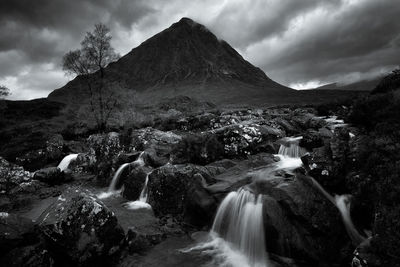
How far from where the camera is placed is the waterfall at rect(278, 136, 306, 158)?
51.4 ft

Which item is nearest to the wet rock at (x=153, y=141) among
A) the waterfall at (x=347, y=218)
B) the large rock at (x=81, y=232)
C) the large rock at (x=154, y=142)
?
the large rock at (x=154, y=142)

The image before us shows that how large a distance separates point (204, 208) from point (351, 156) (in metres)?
5.97

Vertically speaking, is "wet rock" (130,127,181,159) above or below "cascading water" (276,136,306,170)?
above

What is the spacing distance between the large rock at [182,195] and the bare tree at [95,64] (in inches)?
857

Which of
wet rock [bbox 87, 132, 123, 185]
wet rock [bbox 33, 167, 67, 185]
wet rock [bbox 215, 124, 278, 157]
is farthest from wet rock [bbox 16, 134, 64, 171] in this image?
wet rock [bbox 215, 124, 278, 157]

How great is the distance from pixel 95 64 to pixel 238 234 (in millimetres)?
30408

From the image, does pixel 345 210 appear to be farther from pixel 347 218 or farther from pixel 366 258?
pixel 366 258

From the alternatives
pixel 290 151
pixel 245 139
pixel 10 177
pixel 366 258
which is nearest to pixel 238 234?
pixel 366 258

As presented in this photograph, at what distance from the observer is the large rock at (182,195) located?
36.6ft

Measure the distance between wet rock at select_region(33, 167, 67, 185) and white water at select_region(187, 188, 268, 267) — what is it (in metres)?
14.4

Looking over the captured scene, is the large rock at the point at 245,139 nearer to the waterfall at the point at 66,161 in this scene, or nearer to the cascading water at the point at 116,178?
the cascading water at the point at 116,178

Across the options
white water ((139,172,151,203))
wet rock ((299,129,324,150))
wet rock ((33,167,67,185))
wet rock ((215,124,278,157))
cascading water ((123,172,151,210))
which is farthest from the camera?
wet rock ((33,167,67,185))

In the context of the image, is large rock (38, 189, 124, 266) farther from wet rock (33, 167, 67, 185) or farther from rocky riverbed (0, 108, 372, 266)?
wet rock (33, 167, 67, 185)

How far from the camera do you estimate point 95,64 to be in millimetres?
33531
